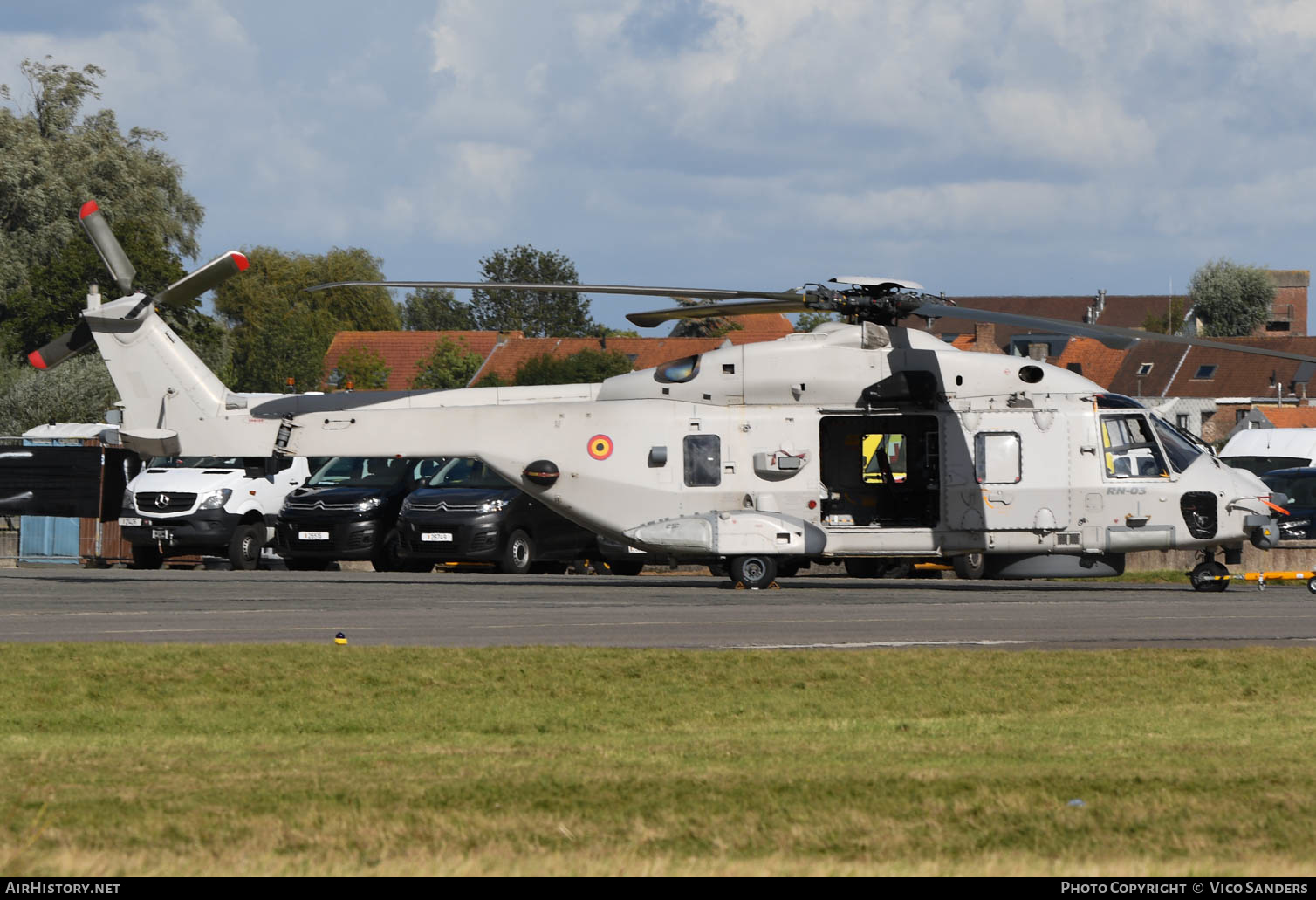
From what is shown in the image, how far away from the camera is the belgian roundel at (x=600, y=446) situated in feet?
69.8

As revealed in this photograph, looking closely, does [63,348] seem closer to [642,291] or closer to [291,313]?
[642,291]

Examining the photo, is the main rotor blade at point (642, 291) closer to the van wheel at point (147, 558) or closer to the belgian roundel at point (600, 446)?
the belgian roundel at point (600, 446)

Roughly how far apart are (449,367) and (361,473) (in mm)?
64081

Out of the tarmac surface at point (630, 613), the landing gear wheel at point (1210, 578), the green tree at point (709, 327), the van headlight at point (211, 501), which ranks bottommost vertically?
the tarmac surface at point (630, 613)

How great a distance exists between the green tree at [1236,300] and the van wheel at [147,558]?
330 feet

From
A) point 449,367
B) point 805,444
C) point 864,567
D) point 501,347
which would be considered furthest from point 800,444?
point 501,347

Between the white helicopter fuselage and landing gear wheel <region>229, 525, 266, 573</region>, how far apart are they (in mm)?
5679

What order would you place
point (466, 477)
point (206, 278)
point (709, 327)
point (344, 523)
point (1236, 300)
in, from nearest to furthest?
point (206, 278), point (344, 523), point (466, 477), point (709, 327), point (1236, 300)

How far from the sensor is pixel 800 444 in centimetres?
2098

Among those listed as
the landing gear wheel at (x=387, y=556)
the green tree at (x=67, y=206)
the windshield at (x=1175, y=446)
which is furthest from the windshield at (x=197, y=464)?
the green tree at (x=67, y=206)

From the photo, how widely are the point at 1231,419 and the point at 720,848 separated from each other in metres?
79.6

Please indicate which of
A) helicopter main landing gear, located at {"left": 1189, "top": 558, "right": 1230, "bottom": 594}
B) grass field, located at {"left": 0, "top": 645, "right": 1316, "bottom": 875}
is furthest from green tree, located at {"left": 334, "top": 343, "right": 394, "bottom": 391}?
grass field, located at {"left": 0, "top": 645, "right": 1316, "bottom": 875}

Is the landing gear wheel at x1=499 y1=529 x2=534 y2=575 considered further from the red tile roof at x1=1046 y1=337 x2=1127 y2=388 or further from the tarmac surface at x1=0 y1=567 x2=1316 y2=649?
the red tile roof at x1=1046 y1=337 x2=1127 y2=388

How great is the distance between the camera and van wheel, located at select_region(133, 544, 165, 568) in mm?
28500
